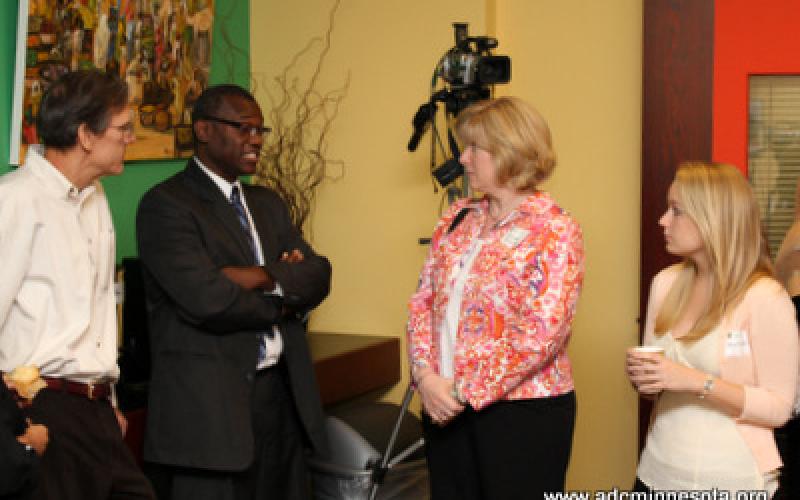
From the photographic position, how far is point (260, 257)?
3199mm

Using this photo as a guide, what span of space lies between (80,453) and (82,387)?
0.54 feet

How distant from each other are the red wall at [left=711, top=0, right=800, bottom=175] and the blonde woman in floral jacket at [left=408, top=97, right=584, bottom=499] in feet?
4.87

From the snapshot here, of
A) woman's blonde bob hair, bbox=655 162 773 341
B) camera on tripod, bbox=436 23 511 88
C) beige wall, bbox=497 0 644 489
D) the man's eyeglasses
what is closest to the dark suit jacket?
the man's eyeglasses

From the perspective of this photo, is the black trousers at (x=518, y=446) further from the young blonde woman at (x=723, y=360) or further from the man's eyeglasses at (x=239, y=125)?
the man's eyeglasses at (x=239, y=125)

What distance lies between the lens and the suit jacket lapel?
3.10 meters

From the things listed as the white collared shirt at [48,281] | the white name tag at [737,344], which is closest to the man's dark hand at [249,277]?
the white collared shirt at [48,281]

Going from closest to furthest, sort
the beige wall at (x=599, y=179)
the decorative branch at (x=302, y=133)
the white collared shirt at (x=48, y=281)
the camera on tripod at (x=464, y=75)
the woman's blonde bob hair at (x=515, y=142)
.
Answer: the white collared shirt at (x=48, y=281) < the woman's blonde bob hair at (x=515, y=142) < the camera on tripod at (x=464, y=75) < the beige wall at (x=599, y=179) < the decorative branch at (x=302, y=133)

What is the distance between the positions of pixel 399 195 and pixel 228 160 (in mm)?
1428

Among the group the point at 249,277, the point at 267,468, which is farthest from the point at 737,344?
the point at 267,468

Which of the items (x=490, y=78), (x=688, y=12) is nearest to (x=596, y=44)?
(x=688, y=12)

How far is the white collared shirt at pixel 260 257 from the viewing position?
122 inches

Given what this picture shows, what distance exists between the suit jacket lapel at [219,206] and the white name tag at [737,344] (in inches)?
56.5

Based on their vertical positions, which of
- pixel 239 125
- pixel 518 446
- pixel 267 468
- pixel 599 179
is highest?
pixel 239 125

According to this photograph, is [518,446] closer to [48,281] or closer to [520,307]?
[520,307]
